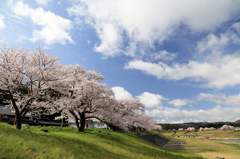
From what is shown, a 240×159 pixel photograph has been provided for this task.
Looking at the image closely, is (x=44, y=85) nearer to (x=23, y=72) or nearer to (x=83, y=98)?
(x=23, y=72)

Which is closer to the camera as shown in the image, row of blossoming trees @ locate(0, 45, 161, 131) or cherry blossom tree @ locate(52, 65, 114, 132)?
row of blossoming trees @ locate(0, 45, 161, 131)

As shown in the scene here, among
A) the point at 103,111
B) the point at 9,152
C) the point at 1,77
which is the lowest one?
the point at 9,152

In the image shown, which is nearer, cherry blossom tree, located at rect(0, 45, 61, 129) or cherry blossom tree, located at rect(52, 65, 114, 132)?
cherry blossom tree, located at rect(0, 45, 61, 129)

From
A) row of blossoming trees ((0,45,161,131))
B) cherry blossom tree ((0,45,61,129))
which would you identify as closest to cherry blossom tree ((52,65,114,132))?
row of blossoming trees ((0,45,161,131))

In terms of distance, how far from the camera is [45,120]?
6894 centimetres

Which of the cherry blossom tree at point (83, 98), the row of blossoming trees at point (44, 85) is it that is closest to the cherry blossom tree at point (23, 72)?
the row of blossoming trees at point (44, 85)

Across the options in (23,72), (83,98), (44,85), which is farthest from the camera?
(83,98)

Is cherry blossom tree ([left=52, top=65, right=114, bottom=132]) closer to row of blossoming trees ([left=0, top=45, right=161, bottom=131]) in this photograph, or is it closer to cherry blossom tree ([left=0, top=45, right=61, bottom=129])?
row of blossoming trees ([left=0, top=45, right=161, bottom=131])

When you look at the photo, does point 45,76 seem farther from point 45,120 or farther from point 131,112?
point 45,120

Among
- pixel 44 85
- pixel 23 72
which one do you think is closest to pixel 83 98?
pixel 44 85

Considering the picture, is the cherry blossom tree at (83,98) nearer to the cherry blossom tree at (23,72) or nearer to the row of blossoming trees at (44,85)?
the row of blossoming trees at (44,85)

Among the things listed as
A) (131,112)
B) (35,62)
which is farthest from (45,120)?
(35,62)

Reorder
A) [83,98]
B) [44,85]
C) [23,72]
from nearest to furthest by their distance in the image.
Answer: [23,72]
[44,85]
[83,98]

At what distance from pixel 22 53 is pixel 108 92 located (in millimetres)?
15323
